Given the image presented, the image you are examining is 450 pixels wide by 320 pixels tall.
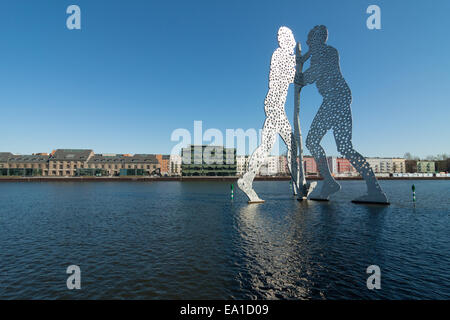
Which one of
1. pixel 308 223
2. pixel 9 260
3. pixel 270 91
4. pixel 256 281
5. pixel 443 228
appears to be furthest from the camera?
pixel 270 91

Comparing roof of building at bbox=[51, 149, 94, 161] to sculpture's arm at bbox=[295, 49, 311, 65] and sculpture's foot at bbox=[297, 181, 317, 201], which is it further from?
sculpture's arm at bbox=[295, 49, 311, 65]

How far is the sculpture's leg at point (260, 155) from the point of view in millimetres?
24781

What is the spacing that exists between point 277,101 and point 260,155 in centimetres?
618

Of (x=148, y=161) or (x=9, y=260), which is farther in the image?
(x=148, y=161)

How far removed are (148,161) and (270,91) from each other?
107845 millimetres

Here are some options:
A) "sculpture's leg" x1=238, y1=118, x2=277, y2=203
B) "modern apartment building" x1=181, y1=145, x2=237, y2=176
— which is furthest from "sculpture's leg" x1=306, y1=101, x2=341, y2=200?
"modern apartment building" x1=181, y1=145, x2=237, y2=176

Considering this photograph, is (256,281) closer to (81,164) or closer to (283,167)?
(81,164)

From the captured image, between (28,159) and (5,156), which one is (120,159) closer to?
(28,159)

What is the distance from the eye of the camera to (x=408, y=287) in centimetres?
799

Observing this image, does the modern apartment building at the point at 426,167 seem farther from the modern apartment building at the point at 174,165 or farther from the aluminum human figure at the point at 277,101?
the aluminum human figure at the point at 277,101

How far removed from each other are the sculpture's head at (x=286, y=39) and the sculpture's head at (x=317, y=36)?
1850 millimetres

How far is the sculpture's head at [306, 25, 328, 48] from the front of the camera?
2577 centimetres

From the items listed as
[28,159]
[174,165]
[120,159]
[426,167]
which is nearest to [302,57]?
[120,159]

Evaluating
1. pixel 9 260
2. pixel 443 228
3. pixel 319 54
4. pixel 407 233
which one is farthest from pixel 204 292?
pixel 319 54
